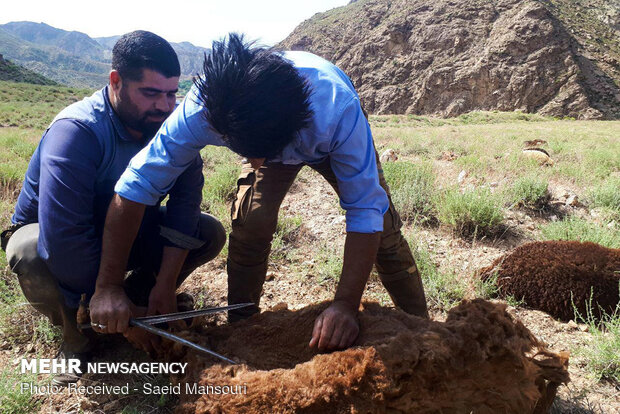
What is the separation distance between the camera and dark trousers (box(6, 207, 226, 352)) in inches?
81.1

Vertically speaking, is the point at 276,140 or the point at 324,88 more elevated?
the point at 324,88

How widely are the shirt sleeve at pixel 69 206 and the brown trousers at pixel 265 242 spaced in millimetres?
734

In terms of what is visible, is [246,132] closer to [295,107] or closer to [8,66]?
[295,107]

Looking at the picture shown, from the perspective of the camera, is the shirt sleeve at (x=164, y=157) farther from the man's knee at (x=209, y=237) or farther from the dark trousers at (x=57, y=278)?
the man's knee at (x=209, y=237)

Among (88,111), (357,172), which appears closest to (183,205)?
(88,111)

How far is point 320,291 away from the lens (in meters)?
2.92

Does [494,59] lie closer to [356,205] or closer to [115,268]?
[356,205]

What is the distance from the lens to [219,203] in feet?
14.2

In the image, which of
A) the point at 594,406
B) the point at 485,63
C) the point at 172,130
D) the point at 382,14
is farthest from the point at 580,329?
the point at 382,14

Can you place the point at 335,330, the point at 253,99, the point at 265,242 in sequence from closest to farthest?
the point at 253,99 < the point at 335,330 < the point at 265,242

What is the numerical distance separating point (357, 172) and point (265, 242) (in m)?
0.84

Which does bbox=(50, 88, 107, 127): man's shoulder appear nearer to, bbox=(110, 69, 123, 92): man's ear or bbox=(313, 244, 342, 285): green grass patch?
bbox=(110, 69, 123, 92): man's ear

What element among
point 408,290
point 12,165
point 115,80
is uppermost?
point 115,80

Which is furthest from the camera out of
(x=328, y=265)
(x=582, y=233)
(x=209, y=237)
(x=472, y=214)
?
(x=472, y=214)
